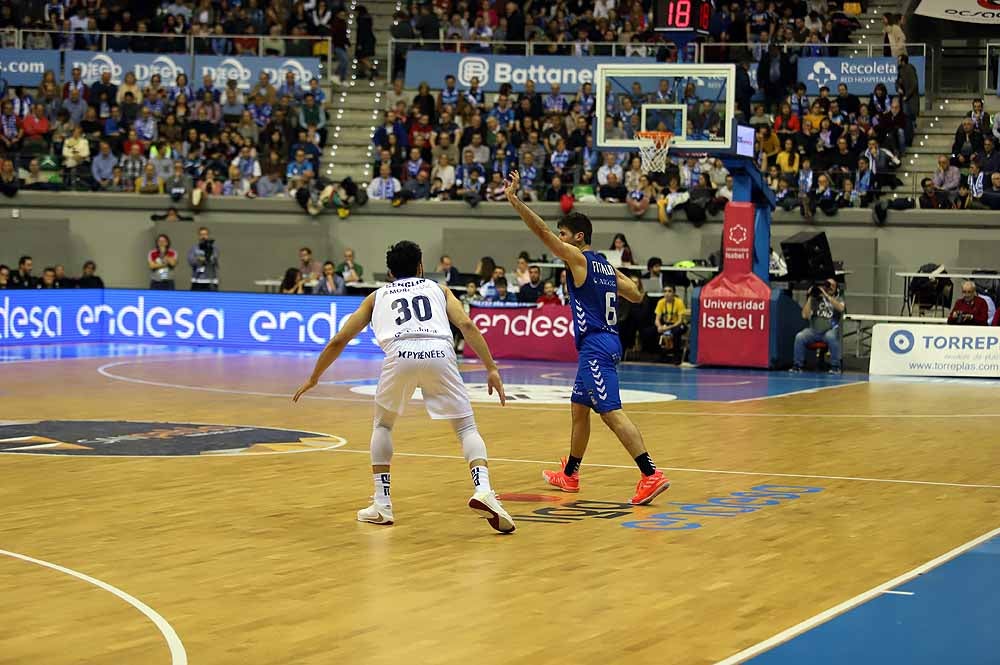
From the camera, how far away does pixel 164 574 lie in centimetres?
807

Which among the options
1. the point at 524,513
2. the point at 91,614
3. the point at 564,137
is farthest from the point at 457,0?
the point at 91,614

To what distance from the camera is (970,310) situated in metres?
23.3

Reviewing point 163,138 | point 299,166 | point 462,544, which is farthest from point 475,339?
point 163,138

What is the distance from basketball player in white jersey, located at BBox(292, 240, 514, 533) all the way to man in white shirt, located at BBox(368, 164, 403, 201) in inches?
827

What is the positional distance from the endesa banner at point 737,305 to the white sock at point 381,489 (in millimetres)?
14759

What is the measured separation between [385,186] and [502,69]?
4229 mm

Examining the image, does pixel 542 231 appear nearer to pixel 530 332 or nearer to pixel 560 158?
pixel 530 332

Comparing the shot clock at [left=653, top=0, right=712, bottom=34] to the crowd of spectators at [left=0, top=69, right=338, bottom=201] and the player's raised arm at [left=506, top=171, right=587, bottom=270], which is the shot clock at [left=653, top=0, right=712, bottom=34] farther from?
the crowd of spectators at [left=0, top=69, right=338, bottom=201]

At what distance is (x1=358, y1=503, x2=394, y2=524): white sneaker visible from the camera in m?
9.66

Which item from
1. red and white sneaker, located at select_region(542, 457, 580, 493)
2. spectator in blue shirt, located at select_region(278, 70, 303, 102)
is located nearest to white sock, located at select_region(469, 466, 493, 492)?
red and white sneaker, located at select_region(542, 457, 580, 493)

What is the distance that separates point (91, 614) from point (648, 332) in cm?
1855

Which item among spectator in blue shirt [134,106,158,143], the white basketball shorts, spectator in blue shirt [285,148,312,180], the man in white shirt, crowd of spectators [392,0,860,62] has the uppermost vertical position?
crowd of spectators [392,0,860,62]

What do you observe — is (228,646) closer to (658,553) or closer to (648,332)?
(658,553)

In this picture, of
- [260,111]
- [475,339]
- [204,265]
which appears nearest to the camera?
[475,339]
